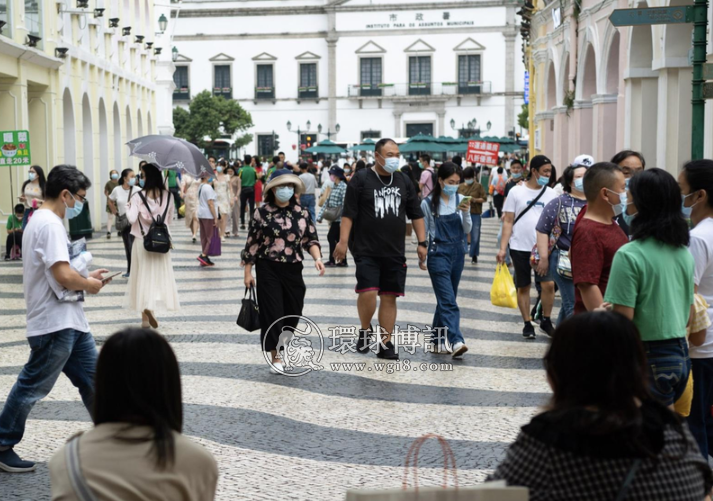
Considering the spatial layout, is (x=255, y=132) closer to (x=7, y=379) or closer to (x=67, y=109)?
(x=67, y=109)

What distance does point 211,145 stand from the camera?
59.7m

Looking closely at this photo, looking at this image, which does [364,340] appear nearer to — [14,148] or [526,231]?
[526,231]

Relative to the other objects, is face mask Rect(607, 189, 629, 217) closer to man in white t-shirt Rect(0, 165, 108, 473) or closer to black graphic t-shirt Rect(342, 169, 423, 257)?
man in white t-shirt Rect(0, 165, 108, 473)

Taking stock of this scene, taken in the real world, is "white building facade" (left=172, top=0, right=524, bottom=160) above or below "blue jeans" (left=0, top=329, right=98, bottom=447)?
above

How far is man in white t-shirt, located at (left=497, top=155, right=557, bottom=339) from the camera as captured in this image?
10.3m

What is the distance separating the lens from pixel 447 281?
9.63 meters

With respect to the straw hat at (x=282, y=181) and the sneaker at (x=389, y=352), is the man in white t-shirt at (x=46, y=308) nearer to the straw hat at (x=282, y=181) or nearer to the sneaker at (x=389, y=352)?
the straw hat at (x=282, y=181)

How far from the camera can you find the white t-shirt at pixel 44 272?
19.0 feet

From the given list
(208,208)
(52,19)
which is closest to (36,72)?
(52,19)

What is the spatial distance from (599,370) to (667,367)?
6.42ft

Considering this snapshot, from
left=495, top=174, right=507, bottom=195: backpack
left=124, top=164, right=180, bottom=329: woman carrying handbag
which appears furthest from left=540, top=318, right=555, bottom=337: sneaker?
left=495, top=174, right=507, bottom=195: backpack

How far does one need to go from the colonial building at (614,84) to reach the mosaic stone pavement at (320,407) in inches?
221

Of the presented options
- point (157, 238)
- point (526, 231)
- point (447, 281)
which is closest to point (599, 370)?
point (447, 281)

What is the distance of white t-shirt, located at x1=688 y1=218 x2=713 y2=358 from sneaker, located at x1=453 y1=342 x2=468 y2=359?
4.33 meters
